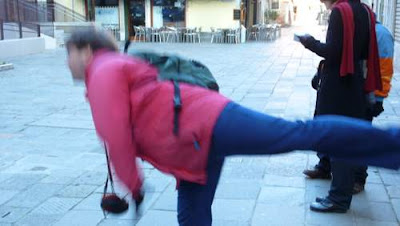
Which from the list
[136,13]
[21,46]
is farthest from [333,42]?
[136,13]

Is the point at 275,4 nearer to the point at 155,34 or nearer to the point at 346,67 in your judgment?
the point at 155,34

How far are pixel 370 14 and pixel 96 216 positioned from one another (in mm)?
2552

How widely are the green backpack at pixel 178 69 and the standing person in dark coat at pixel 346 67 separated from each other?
1.34 metres

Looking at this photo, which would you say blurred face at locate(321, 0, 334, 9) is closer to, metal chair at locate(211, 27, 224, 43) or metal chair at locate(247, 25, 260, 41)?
metal chair at locate(211, 27, 224, 43)

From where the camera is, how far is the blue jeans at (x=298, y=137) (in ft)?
7.64

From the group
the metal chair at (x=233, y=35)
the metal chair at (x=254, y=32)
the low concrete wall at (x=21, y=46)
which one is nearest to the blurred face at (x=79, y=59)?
the low concrete wall at (x=21, y=46)

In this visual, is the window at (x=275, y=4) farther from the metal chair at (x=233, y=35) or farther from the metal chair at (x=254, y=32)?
the metal chair at (x=233, y=35)

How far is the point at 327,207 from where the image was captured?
4.11m

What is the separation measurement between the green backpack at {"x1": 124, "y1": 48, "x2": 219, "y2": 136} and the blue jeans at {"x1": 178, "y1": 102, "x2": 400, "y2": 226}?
0.66 feet

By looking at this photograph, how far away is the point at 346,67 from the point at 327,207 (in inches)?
43.1

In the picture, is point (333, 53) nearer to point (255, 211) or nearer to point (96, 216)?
point (255, 211)

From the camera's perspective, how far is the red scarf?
3740mm

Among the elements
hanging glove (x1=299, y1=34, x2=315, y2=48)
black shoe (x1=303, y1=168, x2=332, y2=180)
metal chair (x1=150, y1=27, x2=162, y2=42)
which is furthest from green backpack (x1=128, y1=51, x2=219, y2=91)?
metal chair (x1=150, y1=27, x2=162, y2=42)

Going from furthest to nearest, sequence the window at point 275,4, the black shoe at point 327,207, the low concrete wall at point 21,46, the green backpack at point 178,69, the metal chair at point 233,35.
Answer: the window at point 275,4 < the metal chair at point 233,35 < the low concrete wall at point 21,46 < the black shoe at point 327,207 < the green backpack at point 178,69
